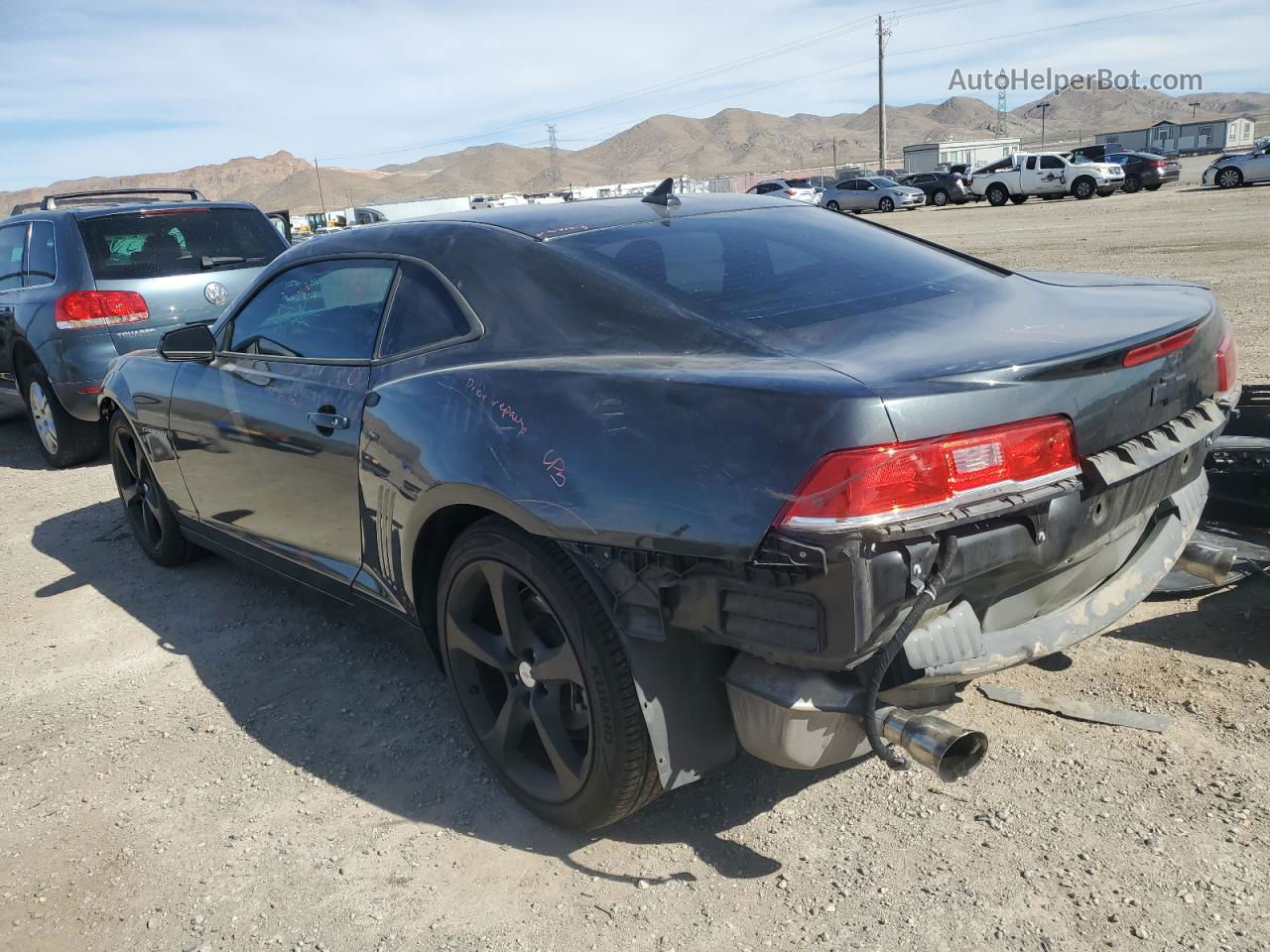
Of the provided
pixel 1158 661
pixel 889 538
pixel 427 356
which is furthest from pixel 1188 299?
pixel 427 356

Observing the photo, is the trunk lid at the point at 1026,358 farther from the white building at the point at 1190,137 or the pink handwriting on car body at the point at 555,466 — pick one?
the white building at the point at 1190,137

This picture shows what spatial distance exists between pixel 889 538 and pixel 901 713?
19.0 inches

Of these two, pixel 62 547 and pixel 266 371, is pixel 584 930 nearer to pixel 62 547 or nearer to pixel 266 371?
pixel 266 371

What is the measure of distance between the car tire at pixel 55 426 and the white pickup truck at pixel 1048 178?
3052 cm

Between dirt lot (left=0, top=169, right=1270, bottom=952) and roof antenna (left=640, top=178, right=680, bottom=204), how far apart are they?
1.79 meters

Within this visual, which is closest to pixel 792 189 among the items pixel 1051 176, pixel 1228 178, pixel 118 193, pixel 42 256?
pixel 1051 176

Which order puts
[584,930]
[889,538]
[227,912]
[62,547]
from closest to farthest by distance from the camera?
[889,538] → [584,930] → [227,912] → [62,547]

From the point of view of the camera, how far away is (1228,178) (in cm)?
2973

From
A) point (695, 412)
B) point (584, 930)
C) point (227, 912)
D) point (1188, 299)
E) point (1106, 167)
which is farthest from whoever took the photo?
point (1106, 167)

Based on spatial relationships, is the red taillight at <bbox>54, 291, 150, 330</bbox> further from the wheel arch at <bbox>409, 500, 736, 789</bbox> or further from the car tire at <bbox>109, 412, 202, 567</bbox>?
the wheel arch at <bbox>409, 500, 736, 789</bbox>

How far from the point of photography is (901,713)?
7.16 ft

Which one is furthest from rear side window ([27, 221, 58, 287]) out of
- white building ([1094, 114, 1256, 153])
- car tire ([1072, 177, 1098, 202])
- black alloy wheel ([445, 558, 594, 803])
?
white building ([1094, 114, 1256, 153])

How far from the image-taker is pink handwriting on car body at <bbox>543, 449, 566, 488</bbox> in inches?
92.2

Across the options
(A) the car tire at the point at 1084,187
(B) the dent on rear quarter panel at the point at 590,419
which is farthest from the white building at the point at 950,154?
(B) the dent on rear quarter panel at the point at 590,419
